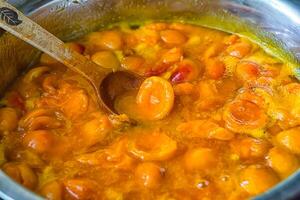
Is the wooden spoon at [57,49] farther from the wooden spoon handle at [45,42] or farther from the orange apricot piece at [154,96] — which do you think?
the orange apricot piece at [154,96]

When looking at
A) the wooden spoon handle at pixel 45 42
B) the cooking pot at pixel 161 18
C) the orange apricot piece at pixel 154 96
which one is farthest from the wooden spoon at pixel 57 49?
the cooking pot at pixel 161 18

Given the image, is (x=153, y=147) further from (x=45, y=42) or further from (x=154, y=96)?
(x=45, y=42)

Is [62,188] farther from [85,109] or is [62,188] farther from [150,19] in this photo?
[150,19]

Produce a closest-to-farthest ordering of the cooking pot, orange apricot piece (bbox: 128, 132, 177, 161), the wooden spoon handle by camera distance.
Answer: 1. orange apricot piece (bbox: 128, 132, 177, 161)
2. the wooden spoon handle
3. the cooking pot

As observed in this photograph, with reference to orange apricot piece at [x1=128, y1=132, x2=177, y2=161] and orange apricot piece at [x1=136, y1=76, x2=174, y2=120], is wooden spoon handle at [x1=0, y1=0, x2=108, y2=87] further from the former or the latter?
orange apricot piece at [x1=128, y1=132, x2=177, y2=161]

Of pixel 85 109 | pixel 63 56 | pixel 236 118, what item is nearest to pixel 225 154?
pixel 236 118

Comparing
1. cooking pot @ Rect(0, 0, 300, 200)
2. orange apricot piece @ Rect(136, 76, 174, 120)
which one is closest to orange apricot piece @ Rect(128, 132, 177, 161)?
orange apricot piece @ Rect(136, 76, 174, 120)
